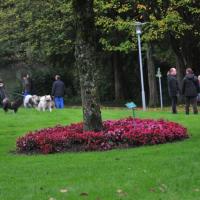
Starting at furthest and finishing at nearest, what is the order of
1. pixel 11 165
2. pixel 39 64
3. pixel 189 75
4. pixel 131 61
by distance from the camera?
pixel 39 64
pixel 131 61
pixel 189 75
pixel 11 165

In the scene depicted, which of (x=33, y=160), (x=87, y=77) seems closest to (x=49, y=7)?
(x=87, y=77)

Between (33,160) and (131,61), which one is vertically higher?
(131,61)

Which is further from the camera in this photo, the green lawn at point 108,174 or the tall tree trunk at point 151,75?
the tall tree trunk at point 151,75

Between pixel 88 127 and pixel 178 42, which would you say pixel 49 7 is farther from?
pixel 88 127

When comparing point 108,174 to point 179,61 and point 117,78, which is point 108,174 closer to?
point 179,61

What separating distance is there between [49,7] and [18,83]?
15136 mm

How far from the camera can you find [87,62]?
50.8 ft

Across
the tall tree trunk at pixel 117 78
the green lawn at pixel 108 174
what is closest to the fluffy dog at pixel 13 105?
the green lawn at pixel 108 174

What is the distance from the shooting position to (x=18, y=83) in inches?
2223

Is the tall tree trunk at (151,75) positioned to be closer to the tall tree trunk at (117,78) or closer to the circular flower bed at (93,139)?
the tall tree trunk at (117,78)

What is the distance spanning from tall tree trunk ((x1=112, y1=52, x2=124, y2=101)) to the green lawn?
35.0m

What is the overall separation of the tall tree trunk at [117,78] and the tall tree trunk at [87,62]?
3399 centimetres

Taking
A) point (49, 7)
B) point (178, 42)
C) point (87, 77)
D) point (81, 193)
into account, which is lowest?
point (81, 193)

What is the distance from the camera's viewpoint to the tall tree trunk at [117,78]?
50188 millimetres
